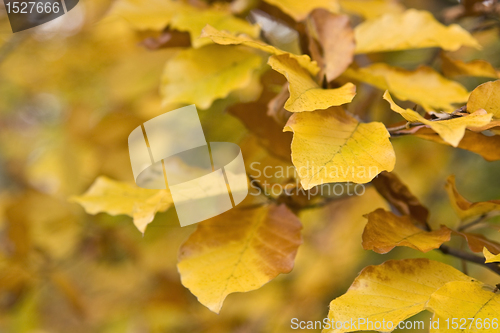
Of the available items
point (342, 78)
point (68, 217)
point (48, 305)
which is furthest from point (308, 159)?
point (48, 305)

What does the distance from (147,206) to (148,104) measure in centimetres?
59

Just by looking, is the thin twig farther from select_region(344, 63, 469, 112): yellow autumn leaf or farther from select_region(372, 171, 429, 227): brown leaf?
select_region(344, 63, 469, 112): yellow autumn leaf

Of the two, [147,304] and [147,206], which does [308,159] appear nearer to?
[147,206]

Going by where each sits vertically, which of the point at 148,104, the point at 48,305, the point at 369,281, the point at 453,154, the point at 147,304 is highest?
the point at 369,281

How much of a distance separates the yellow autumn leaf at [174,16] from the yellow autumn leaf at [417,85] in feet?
0.64

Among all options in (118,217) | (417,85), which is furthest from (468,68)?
(118,217)

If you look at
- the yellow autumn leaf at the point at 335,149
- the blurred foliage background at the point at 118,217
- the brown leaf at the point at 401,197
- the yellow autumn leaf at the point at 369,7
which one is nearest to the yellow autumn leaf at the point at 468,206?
the brown leaf at the point at 401,197

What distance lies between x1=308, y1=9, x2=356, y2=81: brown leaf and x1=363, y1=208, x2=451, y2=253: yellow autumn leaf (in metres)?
0.19

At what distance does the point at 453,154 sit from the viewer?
3.92 feet

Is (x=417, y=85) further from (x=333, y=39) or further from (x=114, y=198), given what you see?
(x=114, y=198)

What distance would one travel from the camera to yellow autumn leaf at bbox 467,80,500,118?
37 centimetres

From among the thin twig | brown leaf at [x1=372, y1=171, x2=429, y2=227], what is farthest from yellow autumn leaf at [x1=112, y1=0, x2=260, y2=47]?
the thin twig

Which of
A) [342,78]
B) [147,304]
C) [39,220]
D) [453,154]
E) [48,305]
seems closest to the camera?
[342,78]

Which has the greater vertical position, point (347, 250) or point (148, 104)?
point (148, 104)
